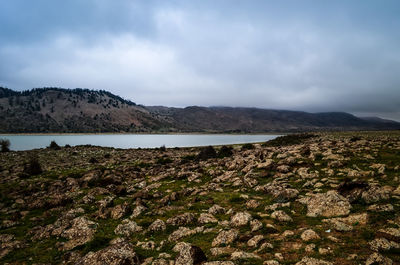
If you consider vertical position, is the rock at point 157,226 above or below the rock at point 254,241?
below

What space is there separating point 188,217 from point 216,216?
1.71 m

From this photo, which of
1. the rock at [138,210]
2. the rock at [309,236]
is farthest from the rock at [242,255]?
the rock at [138,210]

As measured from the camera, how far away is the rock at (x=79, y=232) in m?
11.5

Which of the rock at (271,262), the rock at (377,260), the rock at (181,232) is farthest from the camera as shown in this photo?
the rock at (181,232)

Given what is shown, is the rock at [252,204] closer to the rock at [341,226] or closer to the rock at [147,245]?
the rock at [341,226]

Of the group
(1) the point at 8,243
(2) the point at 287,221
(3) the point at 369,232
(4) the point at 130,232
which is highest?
(3) the point at 369,232

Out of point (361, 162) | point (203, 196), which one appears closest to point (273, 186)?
point (203, 196)

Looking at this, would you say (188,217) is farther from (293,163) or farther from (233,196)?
(293,163)

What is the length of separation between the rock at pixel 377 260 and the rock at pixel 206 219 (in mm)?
7065

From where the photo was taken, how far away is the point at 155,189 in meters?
20.8

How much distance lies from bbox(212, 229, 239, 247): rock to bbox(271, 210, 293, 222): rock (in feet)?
8.60

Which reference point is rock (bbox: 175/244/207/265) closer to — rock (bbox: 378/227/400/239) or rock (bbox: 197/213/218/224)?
rock (bbox: 197/213/218/224)

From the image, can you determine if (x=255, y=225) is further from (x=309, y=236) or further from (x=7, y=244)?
(x=7, y=244)

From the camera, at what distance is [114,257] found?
8.66 metres
